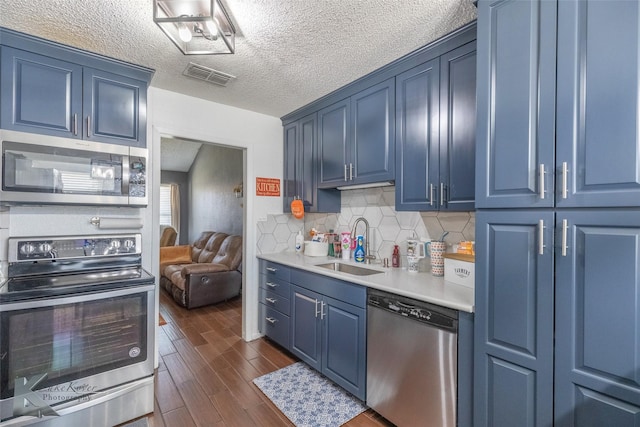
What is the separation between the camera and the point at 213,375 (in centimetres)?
234

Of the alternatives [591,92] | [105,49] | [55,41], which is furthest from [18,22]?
[591,92]

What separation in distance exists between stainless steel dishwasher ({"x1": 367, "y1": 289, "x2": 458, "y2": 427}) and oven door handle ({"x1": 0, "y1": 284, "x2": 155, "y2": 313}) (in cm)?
148

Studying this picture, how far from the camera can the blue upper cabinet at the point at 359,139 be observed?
2154 millimetres

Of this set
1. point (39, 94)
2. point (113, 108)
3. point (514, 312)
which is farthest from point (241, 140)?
point (514, 312)

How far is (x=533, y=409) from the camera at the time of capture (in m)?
1.17

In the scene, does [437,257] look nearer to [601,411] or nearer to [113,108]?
[601,411]

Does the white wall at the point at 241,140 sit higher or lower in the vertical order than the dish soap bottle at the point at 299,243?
higher

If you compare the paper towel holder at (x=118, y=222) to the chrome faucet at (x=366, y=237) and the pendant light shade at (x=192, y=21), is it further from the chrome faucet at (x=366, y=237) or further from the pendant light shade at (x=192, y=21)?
the chrome faucet at (x=366, y=237)

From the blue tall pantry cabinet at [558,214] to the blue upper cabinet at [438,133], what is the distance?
1.25 feet

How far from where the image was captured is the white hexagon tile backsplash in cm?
208

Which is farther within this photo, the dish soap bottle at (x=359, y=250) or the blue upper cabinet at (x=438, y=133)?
the dish soap bottle at (x=359, y=250)

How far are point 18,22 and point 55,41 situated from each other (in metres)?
0.17

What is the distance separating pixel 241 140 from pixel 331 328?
6.66ft

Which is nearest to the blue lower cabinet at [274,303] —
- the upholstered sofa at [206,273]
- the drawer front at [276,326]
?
the drawer front at [276,326]
